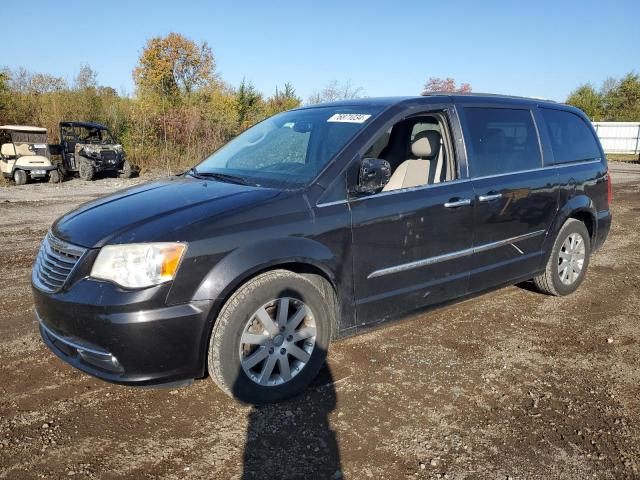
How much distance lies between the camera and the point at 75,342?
279 cm

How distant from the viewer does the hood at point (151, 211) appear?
9.16 feet

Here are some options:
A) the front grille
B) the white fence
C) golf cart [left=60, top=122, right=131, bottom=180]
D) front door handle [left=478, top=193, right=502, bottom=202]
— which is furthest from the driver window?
the white fence

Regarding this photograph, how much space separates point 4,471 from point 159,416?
0.78m

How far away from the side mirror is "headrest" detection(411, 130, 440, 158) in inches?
34.7

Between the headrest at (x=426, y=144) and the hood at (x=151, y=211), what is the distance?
147 cm

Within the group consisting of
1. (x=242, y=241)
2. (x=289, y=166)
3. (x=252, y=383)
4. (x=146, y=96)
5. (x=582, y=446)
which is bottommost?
(x=582, y=446)

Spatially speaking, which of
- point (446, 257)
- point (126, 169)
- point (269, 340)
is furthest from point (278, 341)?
point (126, 169)

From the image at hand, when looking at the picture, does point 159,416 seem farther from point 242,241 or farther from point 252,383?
point 242,241

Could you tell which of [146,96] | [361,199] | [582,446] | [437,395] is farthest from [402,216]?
[146,96]

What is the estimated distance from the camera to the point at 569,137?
5.00 m

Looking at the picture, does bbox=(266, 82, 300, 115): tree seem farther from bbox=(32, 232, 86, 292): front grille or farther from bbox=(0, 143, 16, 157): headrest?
bbox=(32, 232, 86, 292): front grille

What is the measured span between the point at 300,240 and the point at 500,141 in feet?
7.30

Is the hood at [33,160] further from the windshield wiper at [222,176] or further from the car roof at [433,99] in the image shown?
the car roof at [433,99]

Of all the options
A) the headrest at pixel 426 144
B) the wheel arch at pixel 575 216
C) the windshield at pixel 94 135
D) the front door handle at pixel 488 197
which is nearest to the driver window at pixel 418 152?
the headrest at pixel 426 144
